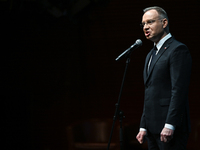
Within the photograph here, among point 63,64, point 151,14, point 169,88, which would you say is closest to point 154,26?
point 151,14

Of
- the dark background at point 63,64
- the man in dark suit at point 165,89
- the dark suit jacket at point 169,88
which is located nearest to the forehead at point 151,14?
the man in dark suit at point 165,89

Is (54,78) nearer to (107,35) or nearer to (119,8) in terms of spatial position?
(107,35)

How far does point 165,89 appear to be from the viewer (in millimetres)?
1754

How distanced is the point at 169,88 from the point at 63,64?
8.73 feet

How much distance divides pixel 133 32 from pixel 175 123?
2542 mm

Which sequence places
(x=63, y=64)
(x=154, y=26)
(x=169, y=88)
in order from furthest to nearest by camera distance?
(x=63, y=64)
(x=154, y=26)
(x=169, y=88)

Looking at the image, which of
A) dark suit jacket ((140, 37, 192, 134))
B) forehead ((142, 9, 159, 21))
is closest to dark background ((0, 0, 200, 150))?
forehead ((142, 9, 159, 21))

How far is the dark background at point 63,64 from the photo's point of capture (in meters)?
4.06

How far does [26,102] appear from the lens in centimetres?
430

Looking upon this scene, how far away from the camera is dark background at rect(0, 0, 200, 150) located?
4.06 m

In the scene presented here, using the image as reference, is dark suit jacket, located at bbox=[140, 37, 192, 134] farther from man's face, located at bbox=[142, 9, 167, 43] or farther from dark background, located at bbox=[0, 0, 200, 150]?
dark background, located at bbox=[0, 0, 200, 150]

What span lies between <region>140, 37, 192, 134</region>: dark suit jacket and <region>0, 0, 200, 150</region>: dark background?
2.21m

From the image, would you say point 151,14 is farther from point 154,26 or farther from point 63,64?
point 63,64

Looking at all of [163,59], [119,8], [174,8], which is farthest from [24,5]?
[163,59]
